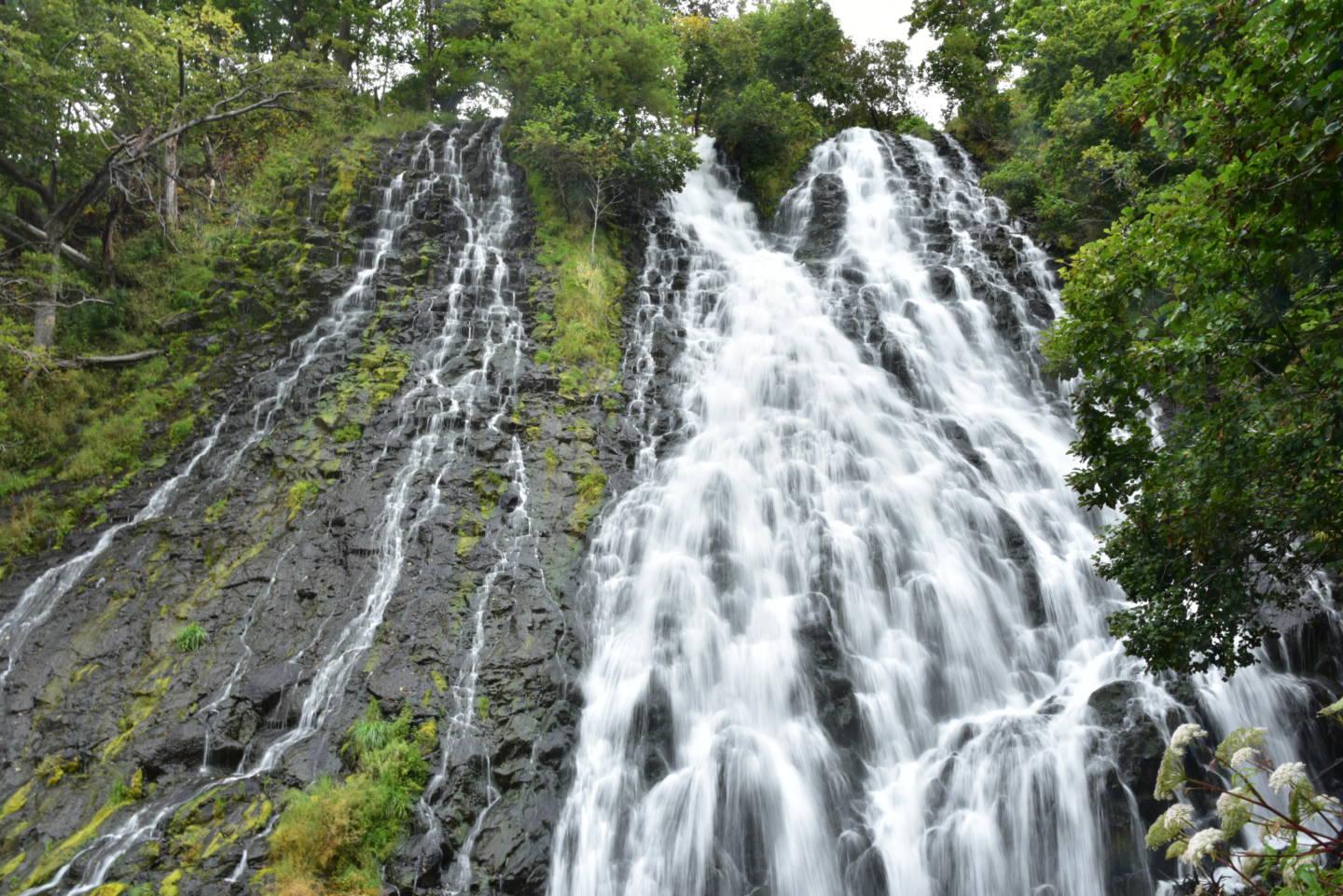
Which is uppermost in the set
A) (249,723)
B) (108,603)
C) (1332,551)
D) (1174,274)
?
(1174,274)

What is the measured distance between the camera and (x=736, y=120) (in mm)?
23016

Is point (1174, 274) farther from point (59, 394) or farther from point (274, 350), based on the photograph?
point (59, 394)

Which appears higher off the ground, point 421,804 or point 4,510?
point 4,510

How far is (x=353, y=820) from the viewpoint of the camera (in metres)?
7.47

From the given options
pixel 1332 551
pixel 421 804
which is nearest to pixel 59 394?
pixel 421 804

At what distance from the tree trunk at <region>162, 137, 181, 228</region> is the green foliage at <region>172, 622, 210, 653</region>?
1283 centimetres

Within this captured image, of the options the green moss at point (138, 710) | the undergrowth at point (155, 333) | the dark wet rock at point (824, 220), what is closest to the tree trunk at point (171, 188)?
the undergrowth at point (155, 333)

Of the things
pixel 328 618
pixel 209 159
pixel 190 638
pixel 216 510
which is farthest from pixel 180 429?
pixel 209 159

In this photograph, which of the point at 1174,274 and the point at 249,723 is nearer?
the point at 1174,274

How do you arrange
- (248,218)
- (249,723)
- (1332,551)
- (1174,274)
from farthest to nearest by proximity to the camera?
1. (248,218)
2. (249,723)
3. (1174,274)
4. (1332,551)

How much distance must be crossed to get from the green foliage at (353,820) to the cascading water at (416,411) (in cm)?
50

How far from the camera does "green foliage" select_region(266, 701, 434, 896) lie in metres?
7.07

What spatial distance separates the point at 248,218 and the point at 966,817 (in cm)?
2020

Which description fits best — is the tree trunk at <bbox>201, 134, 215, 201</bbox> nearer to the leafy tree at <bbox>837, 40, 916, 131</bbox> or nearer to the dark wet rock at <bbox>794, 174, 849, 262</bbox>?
the dark wet rock at <bbox>794, 174, 849, 262</bbox>
